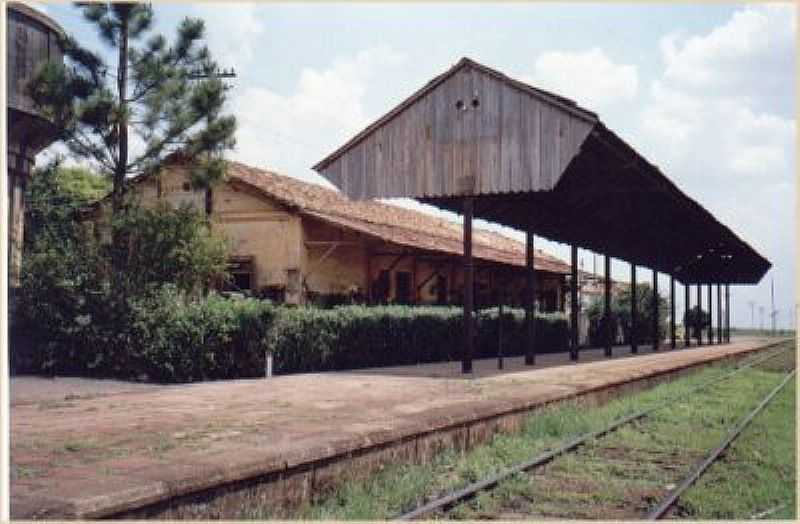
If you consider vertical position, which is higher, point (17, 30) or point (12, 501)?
point (17, 30)

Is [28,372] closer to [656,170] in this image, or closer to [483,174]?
[483,174]

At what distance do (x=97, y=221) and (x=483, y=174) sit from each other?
692 cm

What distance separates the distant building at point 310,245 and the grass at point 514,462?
10.8 m

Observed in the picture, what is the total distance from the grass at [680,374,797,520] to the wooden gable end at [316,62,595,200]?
6550mm

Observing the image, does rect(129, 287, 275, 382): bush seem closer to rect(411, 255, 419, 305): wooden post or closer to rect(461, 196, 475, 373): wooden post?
rect(461, 196, 475, 373): wooden post

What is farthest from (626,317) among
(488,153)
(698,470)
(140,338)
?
(698,470)

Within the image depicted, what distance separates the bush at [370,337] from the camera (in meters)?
15.8

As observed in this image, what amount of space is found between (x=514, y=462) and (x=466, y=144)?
30.6 ft

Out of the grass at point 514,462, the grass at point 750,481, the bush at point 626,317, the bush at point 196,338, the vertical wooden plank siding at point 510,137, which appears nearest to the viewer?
the grass at point 514,462

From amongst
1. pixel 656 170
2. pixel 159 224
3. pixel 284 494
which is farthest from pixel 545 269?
pixel 284 494

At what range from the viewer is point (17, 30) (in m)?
14.1

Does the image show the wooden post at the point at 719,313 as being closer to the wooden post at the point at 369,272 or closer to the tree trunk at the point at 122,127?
the wooden post at the point at 369,272

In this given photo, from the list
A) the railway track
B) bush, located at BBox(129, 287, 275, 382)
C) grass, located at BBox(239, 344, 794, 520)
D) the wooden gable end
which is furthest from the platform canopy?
the railway track

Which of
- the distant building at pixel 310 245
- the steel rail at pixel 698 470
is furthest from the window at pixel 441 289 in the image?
the steel rail at pixel 698 470
